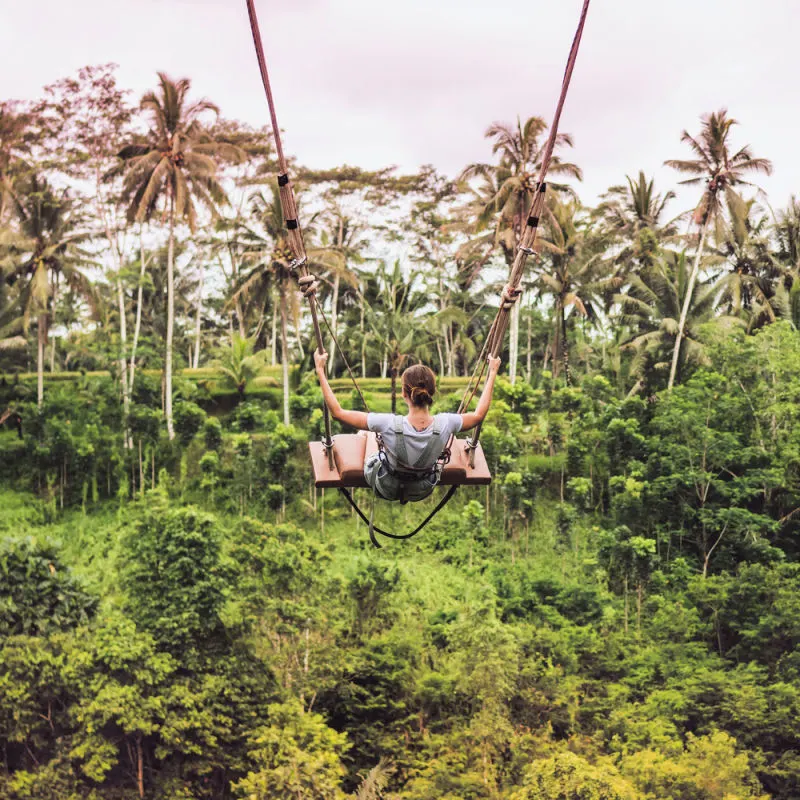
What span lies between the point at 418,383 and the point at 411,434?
343mm

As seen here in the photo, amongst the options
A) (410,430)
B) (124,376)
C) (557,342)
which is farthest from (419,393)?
(557,342)

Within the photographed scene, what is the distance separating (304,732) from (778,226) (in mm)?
22080

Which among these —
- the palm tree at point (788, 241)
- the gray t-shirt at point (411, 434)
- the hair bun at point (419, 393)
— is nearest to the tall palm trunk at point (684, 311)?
the palm tree at point (788, 241)

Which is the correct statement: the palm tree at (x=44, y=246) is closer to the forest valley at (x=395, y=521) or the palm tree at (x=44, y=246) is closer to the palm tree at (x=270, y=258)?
the forest valley at (x=395, y=521)

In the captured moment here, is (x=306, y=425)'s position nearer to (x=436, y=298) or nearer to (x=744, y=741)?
(x=436, y=298)

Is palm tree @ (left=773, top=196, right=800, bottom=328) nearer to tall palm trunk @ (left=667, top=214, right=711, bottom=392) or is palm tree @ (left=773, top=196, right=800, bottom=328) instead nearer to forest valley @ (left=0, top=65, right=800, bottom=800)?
forest valley @ (left=0, top=65, right=800, bottom=800)

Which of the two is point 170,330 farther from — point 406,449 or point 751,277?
point 406,449

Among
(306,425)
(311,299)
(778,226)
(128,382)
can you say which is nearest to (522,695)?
(306,425)

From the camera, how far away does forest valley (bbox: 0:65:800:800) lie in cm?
1694

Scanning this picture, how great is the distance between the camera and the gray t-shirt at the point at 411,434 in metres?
4.54

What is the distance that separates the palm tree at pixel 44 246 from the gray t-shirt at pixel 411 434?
23173 millimetres

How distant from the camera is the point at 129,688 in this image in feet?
54.4

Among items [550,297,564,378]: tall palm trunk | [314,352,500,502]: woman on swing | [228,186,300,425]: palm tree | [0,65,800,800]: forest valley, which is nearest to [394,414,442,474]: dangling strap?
[314,352,500,502]: woman on swing

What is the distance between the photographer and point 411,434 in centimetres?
454
